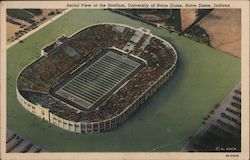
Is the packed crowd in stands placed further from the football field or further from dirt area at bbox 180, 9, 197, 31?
dirt area at bbox 180, 9, 197, 31

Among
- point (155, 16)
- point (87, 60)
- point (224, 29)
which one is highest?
point (155, 16)

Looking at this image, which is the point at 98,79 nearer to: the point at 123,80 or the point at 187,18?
A: the point at 123,80

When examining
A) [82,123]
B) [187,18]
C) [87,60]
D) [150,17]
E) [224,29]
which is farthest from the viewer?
[150,17]

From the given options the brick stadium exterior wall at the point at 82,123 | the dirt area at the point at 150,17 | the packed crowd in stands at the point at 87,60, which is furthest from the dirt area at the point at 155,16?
the brick stadium exterior wall at the point at 82,123

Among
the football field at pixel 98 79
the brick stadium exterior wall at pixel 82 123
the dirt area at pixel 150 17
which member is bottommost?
the brick stadium exterior wall at pixel 82 123

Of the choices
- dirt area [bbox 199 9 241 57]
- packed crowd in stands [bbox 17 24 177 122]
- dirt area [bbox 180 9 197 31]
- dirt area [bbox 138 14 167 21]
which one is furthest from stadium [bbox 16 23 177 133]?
dirt area [bbox 199 9 241 57]

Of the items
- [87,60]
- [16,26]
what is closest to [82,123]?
[87,60]

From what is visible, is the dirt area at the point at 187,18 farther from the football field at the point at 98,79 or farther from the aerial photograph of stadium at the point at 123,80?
the football field at the point at 98,79

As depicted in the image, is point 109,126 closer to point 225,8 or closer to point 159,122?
point 159,122
